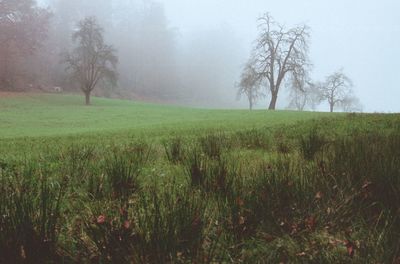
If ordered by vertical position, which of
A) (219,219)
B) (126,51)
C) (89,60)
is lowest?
(219,219)

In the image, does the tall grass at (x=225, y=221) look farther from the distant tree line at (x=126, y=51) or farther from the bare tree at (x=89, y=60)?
the distant tree line at (x=126, y=51)

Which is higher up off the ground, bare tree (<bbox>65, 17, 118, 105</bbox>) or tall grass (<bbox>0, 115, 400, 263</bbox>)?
bare tree (<bbox>65, 17, 118, 105</bbox>)

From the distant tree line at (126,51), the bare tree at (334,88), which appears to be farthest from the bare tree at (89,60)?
the bare tree at (334,88)

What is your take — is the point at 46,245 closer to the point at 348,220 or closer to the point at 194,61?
the point at 348,220

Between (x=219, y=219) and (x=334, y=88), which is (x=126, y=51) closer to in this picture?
(x=334, y=88)

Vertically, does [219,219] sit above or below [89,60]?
below

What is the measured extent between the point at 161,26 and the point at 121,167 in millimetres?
91203

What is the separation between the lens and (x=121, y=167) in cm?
395

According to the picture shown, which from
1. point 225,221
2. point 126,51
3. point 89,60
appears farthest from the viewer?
point 126,51

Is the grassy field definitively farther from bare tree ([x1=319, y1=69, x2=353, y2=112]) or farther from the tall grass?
bare tree ([x1=319, y1=69, x2=353, y2=112])

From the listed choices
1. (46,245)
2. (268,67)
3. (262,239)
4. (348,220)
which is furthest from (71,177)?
(268,67)

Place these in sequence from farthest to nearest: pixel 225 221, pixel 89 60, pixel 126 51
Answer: pixel 126 51 < pixel 89 60 < pixel 225 221

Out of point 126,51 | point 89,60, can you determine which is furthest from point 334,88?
point 126,51

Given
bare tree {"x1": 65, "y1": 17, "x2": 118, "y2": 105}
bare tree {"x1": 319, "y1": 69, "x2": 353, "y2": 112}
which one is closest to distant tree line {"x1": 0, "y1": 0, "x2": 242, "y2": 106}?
bare tree {"x1": 65, "y1": 17, "x2": 118, "y2": 105}
